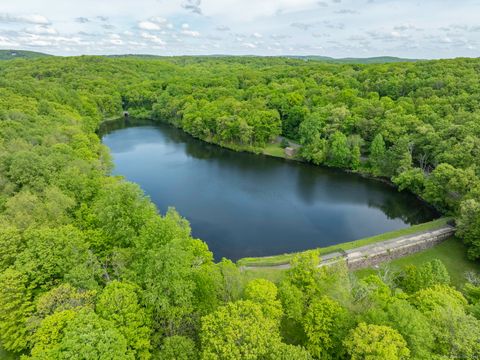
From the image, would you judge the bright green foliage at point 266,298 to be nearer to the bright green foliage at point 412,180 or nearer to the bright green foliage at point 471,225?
the bright green foliage at point 471,225

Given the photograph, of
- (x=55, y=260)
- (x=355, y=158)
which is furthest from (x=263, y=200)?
(x=55, y=260)

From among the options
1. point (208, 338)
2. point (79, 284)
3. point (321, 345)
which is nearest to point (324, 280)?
point (321, 345)

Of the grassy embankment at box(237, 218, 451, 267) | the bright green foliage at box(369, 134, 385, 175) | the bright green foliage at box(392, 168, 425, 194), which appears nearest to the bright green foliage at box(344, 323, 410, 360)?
the grassy embankment at box(237, 218, 451, 267)

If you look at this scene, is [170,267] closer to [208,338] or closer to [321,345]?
[208,338]

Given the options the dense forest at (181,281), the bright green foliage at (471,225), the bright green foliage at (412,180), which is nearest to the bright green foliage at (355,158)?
the dense forest at (181,281)

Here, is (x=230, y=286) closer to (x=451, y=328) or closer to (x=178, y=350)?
(x=178, y=350)

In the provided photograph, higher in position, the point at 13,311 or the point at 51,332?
the point at 51,332
